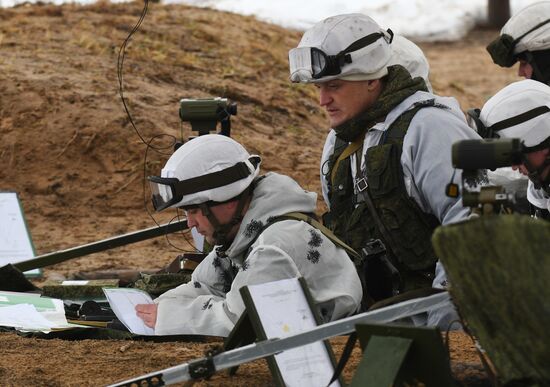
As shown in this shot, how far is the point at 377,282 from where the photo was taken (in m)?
6.75

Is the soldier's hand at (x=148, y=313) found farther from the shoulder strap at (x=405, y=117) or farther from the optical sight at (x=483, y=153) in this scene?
the optical sight at (x=483, y=153)

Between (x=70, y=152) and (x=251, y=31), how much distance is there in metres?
4.71

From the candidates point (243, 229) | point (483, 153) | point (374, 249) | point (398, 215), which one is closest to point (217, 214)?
point (243, 229)

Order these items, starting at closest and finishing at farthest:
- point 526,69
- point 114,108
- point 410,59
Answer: point 410,59 → point 526,69 → point 114,108

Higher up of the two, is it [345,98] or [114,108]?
[345,98]

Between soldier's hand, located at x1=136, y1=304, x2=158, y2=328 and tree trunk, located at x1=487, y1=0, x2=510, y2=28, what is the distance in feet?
68.1

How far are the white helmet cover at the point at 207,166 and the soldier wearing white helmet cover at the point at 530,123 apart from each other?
1314 mm

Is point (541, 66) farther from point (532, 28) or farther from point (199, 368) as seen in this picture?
point (199, 368)

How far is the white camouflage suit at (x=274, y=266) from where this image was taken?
6.25 m

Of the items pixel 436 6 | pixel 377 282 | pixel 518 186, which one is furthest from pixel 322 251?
pixel 436 6

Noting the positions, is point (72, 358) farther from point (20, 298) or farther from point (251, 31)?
point (251, 31)

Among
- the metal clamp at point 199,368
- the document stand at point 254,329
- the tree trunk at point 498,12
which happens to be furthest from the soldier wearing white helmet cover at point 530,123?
the tree trunk at point 498,12

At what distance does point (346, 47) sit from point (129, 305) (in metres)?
1.75

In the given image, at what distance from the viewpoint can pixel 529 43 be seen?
864 cm
